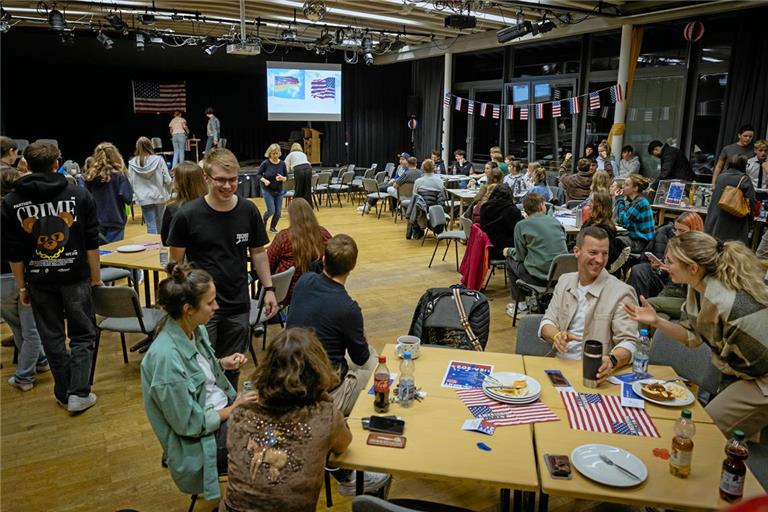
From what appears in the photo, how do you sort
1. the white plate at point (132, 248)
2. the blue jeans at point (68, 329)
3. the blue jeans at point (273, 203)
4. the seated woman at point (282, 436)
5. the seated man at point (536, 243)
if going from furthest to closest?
1. the blue jeans at point (273, 203)
2. the seated man at point (536, 243)
3. the white plate at point (132, 248)
4. the blue jeans at point (68, 329)
5. the seated woman at point (282, 436)

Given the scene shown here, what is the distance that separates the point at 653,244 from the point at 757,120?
453cm

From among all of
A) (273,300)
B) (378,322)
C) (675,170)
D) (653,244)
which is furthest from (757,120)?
(273,300)

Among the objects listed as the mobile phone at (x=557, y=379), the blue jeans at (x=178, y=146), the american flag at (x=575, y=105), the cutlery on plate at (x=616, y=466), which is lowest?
the cutlery on plate at (x=616, y=466)

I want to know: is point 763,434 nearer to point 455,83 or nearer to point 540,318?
point 540,318

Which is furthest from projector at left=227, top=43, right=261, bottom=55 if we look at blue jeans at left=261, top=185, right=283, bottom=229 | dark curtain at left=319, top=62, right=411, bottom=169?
dark curtain at left=319, top=62, right=411, bottom=169

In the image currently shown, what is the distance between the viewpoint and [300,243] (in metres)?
4.32

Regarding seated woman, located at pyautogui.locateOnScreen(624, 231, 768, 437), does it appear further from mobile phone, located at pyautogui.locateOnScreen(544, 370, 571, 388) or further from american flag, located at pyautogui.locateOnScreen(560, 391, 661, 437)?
mobile phone, located at pyautogui.locateOnScreen(544, 370, 571, 388)

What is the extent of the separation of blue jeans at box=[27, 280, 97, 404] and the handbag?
6.28m

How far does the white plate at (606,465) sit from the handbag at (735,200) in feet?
17.7

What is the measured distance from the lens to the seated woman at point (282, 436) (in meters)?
1.78

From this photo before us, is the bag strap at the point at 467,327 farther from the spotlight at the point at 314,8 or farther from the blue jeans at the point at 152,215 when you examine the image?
the spotlight at the point at 314,8

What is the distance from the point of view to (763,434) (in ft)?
8.90

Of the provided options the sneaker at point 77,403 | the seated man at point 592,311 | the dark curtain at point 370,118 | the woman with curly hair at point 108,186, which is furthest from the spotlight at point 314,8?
the dark curtain at point 370,118

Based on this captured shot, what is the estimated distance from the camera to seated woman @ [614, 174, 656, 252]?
5.63 m
